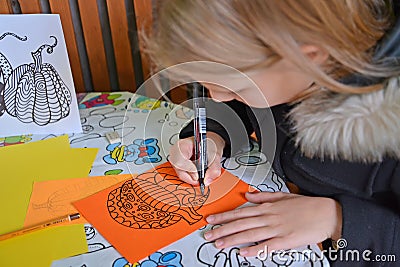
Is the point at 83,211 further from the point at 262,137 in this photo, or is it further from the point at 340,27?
the point at 340,27

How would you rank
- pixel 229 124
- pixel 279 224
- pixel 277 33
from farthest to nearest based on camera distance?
1. pixel 229 124
2. pixel 279 224
3. pixel 277 33

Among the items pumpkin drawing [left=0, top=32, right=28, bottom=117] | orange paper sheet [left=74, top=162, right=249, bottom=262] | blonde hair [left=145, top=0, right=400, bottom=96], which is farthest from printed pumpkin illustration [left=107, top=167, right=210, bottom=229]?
pumpkin drawing [left=0, top=32, right=28, bottom=117]

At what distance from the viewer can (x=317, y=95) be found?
1.84ft

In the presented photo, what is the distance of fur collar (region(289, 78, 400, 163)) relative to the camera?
52cm

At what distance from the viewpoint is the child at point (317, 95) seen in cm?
49

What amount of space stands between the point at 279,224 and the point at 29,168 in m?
0.45

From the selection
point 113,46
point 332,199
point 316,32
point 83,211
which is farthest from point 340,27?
point 113,46

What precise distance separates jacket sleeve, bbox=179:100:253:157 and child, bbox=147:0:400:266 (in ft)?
0.52

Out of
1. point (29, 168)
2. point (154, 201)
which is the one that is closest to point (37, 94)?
point (29, 168)

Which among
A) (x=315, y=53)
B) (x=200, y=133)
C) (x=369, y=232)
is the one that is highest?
(x=315, y=53)

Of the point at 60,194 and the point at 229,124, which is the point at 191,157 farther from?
the point at 60,194

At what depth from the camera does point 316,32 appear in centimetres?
49

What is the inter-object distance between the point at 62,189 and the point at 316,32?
0.46 metres

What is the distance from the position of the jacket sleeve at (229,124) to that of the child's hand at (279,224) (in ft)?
0.61
